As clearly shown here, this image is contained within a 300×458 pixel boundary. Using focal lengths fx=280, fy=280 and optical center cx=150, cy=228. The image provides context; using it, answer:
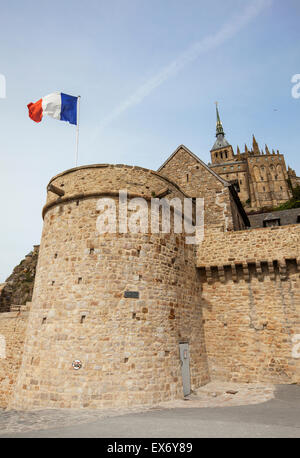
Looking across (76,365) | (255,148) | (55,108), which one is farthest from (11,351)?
(255,148)

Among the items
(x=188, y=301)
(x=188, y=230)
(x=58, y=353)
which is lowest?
(x=58, y=353)

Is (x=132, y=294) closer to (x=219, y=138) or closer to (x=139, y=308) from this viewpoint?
(x=139, y=308)

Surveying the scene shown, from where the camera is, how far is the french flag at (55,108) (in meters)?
12.8

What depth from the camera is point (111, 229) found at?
10.2 meters

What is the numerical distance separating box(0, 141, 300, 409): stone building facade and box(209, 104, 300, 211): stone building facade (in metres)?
65.8

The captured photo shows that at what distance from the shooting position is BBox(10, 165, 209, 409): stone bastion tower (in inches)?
340

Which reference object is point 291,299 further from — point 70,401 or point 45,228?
point 45,228

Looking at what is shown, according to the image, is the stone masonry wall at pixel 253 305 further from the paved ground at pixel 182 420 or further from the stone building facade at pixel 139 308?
the paved ground at pixel 182 420

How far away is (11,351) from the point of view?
1323cm

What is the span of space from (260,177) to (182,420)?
8111 cm

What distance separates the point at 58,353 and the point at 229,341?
24.1 feet

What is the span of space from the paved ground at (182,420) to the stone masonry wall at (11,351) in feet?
16.1

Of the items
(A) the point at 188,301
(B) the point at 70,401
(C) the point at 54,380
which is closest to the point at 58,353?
(C) the point at 54,380
